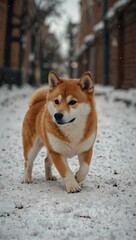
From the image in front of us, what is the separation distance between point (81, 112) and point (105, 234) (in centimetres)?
141

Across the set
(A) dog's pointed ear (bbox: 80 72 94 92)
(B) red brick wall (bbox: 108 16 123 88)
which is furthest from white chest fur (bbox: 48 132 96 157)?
(B) red brick wall (bbox: 108 16 123 88)

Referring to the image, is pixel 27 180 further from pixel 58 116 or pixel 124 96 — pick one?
pixel 124 96

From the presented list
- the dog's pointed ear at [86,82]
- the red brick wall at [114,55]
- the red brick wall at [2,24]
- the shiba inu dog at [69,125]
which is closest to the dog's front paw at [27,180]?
the shiba inu dog at [69,125]

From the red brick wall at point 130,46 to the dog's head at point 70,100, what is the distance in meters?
9.02

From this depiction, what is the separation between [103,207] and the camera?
3078 mm

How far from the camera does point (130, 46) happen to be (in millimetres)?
13172

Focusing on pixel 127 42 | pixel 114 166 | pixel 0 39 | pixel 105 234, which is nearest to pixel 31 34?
pixel 0 39

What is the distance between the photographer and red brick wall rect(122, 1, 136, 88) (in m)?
12.5

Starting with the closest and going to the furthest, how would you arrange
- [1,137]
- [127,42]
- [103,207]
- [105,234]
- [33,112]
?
[105,234] → [103,207] → [33,112] → [1,137] → [127,42]

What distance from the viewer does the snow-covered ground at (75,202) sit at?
8.49 feet

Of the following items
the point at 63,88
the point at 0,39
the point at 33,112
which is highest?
the point at 0,39

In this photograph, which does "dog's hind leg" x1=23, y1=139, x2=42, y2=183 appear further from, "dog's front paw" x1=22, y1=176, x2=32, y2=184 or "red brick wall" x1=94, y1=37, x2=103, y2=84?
"red brick wall" x1=94, y1=37, x2=103, y2=84

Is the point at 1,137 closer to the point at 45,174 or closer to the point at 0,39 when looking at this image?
the point at 45,174

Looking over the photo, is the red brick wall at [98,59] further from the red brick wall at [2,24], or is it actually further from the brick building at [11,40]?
the red brick wall at [2,24]
